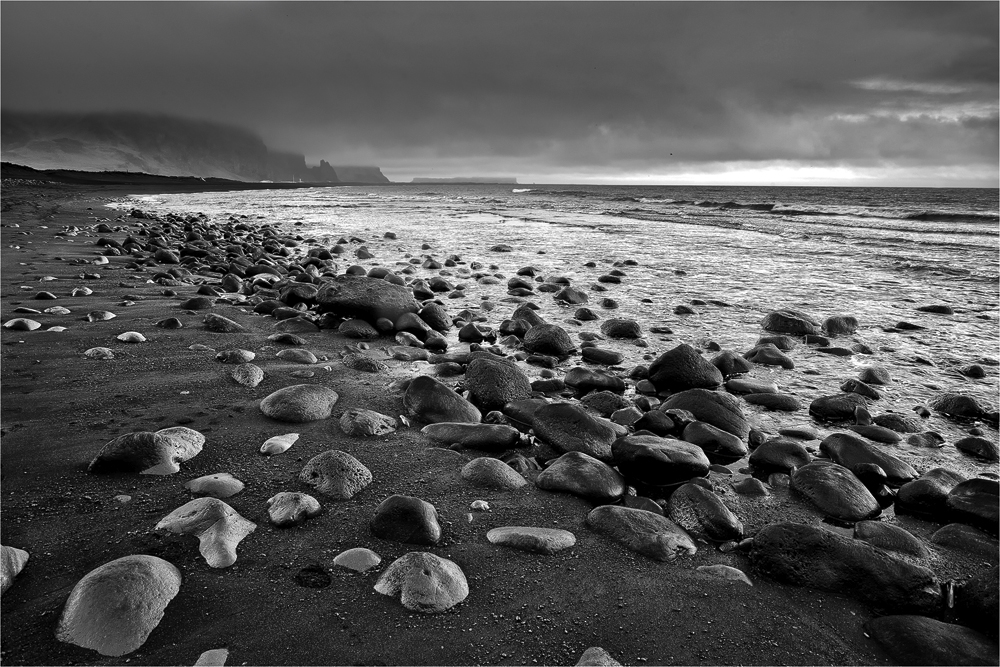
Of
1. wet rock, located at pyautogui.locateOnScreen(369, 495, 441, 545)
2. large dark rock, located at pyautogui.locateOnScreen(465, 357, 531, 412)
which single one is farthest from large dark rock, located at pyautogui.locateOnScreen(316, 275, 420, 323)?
wet rock, located at pyautogui.locateOnScreen(369, 495, 441, 545)

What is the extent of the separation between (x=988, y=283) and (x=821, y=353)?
240 inches

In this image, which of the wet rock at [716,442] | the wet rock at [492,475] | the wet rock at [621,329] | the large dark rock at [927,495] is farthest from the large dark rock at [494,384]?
the large dark rock at [927,495]

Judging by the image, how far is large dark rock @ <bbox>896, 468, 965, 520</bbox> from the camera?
2.43m

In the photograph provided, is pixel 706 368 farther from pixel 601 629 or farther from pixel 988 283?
pixel 988 283

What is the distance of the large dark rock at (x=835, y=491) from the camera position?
241cm

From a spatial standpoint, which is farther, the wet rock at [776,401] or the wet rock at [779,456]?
the wet rock at [776,401]

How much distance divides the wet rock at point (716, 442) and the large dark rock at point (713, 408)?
0.44ft

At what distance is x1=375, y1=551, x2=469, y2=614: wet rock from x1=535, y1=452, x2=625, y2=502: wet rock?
78 cm

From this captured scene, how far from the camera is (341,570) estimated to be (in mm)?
1843

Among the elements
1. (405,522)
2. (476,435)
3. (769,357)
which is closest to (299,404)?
(476,435)

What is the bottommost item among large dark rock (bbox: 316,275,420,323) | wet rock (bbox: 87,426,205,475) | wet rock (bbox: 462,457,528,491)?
wet rock (bbox: 462,457,528,491)

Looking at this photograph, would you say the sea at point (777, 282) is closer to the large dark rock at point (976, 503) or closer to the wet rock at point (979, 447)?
the wet rock at point (979, 447)

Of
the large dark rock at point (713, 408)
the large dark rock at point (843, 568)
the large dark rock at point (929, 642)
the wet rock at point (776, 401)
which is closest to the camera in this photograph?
the large dark rock at point (929, 642)

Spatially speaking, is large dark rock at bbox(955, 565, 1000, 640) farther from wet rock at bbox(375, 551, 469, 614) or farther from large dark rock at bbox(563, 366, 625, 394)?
large dark rock at bbox(563, 366, 625, 394)
